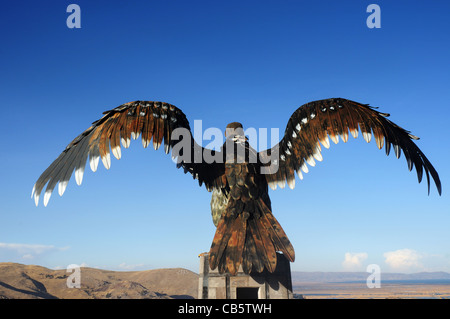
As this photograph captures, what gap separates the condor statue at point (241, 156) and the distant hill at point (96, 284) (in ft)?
59.7

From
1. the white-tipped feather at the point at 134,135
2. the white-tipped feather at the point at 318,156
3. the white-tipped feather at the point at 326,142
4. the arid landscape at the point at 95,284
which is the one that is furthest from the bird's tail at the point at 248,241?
the arid landscape at the point at 95,284

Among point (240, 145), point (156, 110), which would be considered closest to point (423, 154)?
point (240, 145)

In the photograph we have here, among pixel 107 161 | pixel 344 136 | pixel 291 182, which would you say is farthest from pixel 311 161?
pixel 107 161

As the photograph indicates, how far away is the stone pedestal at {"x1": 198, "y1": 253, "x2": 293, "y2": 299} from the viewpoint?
5.89m

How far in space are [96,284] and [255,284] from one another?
24613 mm

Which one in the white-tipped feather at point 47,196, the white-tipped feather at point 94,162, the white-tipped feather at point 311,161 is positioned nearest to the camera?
the white-tipped feather at point 47,196

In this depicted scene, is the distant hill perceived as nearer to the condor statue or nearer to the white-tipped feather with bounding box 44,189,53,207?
the white-tipped feather with bounding box 44,189,53,207

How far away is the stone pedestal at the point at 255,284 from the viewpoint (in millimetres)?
5891

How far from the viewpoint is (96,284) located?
26.9 m

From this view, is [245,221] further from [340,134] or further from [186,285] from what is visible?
[186,285]

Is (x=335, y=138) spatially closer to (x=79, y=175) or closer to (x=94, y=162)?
(x=94, y=162)

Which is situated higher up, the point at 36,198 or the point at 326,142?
the point at 326,142

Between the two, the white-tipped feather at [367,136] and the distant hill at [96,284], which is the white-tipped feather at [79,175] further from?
the distant hill at [96,284]
